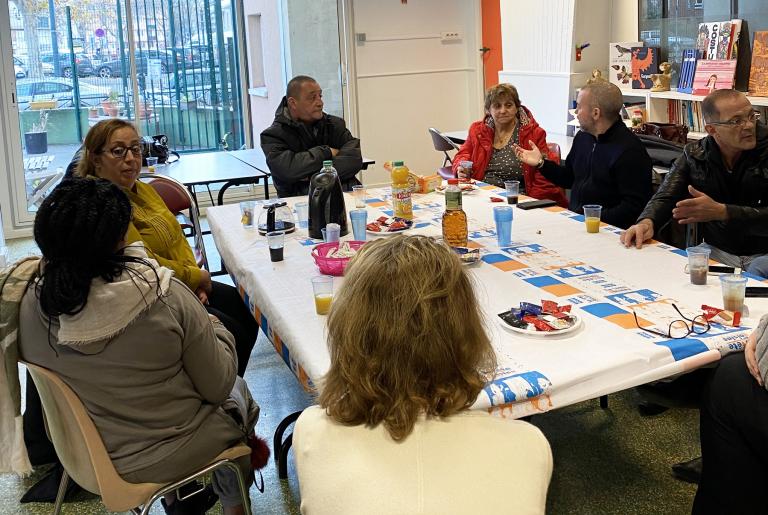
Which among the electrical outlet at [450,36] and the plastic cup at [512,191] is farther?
the electrical outlet at [450,36]

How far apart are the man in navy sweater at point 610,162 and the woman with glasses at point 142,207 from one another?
1.72m

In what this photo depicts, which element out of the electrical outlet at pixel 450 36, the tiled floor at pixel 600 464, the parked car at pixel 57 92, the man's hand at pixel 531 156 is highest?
the electrical outlet at pixel 450 36

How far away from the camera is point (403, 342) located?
4.33ft

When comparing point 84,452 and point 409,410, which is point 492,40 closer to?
point 84,452

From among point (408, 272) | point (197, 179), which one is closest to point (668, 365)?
point (408, 272)

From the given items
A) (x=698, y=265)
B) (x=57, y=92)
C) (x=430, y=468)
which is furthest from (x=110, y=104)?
(x=430, y=468)

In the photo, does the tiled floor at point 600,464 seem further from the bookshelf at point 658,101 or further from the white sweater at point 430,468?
the bookshelf at point 658,101

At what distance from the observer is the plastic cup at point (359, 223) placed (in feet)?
10.4

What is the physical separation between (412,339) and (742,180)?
250cm

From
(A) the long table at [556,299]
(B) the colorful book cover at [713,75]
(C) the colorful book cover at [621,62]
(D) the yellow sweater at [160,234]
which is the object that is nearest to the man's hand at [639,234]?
(A) the long table at [556,299]

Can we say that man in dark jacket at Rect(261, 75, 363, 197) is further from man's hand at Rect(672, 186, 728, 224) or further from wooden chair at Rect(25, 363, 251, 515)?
wooden chair at Rect(25, 363, 251, 515)

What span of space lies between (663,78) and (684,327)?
12.4 feet

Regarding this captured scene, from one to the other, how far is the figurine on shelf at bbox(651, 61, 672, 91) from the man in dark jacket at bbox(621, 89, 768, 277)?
2.20 metres

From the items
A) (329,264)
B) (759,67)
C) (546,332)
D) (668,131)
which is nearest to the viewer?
(546,332)
